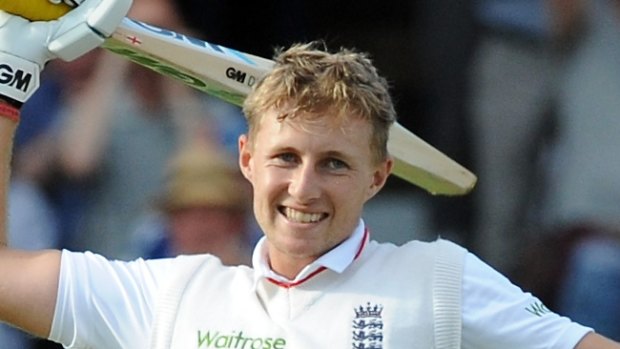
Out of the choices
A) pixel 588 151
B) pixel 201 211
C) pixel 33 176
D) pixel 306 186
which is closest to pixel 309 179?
pixel 306 186

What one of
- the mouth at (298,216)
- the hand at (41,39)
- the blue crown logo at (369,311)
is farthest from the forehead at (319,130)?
Answer: the hand at (41,39)

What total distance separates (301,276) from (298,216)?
0.42 ft

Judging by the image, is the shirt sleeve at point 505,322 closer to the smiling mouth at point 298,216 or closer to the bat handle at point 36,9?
the smiling mouth at point 298,216

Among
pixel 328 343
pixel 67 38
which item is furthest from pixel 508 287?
pixel 67 38

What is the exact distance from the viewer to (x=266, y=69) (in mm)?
3049

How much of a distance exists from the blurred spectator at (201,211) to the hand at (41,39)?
170cm

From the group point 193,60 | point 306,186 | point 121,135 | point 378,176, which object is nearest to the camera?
point 306,186

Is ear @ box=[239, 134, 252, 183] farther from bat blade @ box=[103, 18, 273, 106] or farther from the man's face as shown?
bat blade @ box=[103, 18, 273, 106]

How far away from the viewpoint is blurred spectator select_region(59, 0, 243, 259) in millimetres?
4695

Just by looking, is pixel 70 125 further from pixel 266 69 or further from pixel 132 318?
pixel 132 318

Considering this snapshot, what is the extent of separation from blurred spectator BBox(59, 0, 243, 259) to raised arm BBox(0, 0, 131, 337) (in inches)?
73.7

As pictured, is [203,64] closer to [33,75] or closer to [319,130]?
[33,75]

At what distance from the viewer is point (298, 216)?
8.63 feet

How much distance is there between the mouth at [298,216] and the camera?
2.63 meters
